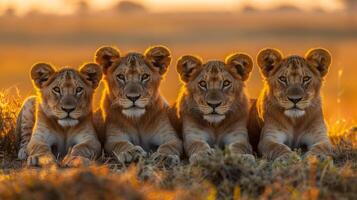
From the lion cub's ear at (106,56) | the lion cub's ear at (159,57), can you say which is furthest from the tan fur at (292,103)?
the lion cub's ear at (106,56)

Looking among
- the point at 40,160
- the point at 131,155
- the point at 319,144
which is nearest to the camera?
the point at 40,160

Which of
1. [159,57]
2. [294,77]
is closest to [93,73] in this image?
[159,57]

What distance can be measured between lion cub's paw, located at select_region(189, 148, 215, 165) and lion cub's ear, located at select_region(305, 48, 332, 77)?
1.39 meters

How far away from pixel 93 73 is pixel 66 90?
353 millimetres

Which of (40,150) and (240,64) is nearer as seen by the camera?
(40,150)

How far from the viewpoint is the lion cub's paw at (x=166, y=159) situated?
A: 394 inches

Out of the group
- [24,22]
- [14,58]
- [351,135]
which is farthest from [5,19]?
[351,135]

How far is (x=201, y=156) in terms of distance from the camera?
31.7 feet

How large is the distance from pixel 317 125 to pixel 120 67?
2018 mm

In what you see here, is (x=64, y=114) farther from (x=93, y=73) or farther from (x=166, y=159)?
(x=166, y=159)

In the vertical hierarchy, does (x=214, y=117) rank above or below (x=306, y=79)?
below

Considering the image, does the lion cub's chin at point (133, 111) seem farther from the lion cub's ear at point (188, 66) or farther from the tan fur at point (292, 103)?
the tan fur at point (292, 103)

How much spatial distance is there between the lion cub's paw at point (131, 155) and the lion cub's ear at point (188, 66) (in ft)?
3.41

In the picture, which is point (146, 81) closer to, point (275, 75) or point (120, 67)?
point (120, 67)
